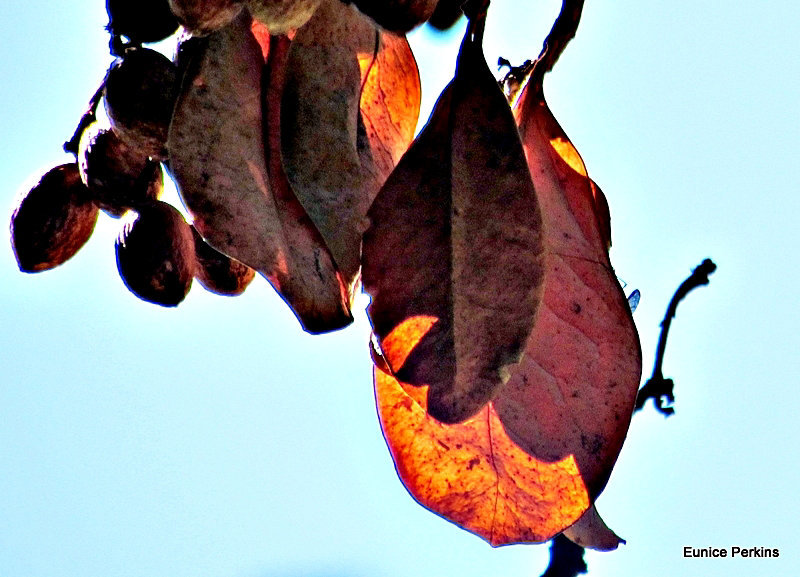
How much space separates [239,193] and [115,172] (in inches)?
8.8

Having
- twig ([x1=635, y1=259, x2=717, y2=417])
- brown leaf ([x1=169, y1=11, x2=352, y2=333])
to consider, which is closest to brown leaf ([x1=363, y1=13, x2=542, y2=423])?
brown leaf ([x1=169, y1=11, x2=352, y2=333])

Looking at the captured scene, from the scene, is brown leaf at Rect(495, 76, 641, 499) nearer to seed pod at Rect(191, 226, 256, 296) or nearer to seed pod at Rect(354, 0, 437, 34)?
seed pod at Rect(354, 0, 437, 34)

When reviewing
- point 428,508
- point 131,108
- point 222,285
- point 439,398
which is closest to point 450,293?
point 439,398

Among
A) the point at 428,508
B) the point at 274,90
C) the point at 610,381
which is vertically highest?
the point at 274,90

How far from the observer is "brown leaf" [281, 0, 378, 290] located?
0.69 m

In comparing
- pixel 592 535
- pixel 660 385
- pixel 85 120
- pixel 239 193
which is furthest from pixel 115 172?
pixel 660 385

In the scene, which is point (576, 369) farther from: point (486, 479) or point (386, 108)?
point (386, 108)

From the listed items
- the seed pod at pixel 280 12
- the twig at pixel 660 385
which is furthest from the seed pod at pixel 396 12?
the twig at pixel 660 385

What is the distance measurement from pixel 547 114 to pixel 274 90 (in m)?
0.20

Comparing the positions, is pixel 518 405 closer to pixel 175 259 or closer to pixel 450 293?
pixel 450 293

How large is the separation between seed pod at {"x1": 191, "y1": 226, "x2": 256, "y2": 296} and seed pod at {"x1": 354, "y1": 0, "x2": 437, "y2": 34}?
0.37m

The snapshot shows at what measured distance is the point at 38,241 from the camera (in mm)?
901

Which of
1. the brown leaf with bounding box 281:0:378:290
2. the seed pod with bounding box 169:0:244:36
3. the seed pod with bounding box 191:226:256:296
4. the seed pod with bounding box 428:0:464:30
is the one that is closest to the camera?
the seed pod with bounding box 169:0:244:36

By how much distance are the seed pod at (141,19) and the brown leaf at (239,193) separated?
8 centimetres
